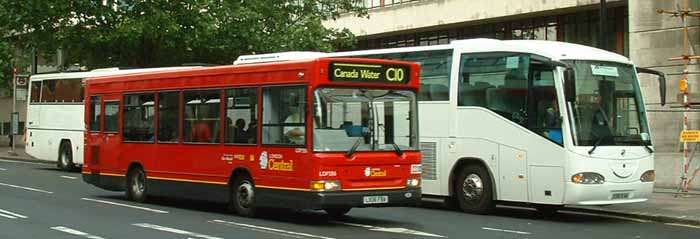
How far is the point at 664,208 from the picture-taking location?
17.5m

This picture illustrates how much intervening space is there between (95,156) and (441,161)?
7.62 metres

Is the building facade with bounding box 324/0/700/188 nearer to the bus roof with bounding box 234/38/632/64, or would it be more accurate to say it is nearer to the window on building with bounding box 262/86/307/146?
the bus roof with bounding box 234/38/632/64

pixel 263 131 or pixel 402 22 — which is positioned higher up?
pixel 402 22

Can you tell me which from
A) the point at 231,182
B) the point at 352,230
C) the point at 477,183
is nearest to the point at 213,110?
the point at 231,182

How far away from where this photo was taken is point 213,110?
16.0m

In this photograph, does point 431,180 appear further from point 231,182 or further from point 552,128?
point 231,182

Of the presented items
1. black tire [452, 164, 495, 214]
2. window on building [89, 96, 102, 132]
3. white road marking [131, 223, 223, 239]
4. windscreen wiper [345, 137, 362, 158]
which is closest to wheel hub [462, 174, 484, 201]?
black tire [452, 164, 495, 214]

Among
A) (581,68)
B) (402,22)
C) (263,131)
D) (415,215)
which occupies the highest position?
(402,22)

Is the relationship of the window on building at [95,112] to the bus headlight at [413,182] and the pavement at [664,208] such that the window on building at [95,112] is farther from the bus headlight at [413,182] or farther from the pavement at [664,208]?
the pavement at [664,208]

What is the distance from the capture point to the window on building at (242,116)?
15.1m

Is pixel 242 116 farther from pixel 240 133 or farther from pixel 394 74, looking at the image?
pixel 394 74

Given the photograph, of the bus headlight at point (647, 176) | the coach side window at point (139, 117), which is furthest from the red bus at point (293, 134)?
the bus headlight at point (647, 176)

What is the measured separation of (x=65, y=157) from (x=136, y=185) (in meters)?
14.2

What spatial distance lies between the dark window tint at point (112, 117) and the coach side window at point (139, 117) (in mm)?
389
